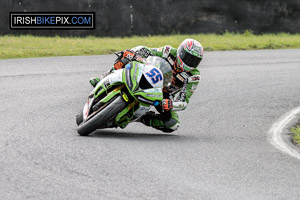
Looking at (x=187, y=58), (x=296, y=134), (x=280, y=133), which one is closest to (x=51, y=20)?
(x=187, y=58)

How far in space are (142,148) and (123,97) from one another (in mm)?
709

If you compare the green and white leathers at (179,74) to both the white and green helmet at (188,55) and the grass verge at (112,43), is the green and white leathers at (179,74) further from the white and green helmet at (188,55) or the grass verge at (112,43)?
the grass verge at (112,43)

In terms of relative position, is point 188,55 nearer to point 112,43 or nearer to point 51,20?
point 51,20

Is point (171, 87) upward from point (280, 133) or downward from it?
upward

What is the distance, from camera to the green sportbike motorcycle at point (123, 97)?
24.3ft

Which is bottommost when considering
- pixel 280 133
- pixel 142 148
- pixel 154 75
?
pixel 280 133

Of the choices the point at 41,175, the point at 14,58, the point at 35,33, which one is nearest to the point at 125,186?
the point at 41,175

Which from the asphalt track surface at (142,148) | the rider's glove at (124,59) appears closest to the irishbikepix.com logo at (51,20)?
the asphalt track surface at (142,148)

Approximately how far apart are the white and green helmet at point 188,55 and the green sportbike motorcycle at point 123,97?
21.4 inches

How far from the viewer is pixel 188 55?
8.18m

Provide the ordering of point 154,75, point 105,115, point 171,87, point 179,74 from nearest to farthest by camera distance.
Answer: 1. point 105,115
2. point 154,75
3. point 179,74
4. point 171,87

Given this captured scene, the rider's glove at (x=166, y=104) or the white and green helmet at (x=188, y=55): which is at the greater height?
the white and green helmet at (x=188, y=55)

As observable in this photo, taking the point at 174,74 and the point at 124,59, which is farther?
the point at 174,74

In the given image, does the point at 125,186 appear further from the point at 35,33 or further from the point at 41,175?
the point at 35,33
